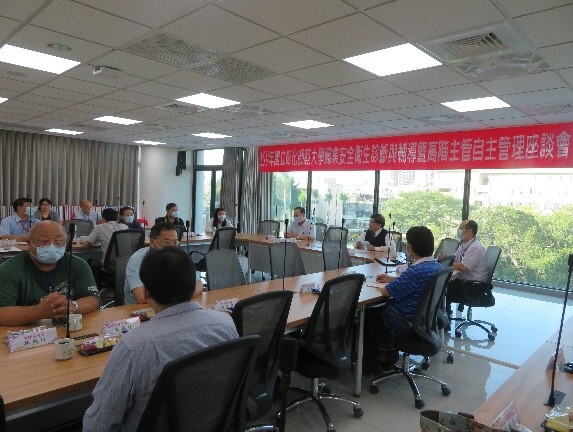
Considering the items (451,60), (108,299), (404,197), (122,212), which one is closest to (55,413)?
(108,299)

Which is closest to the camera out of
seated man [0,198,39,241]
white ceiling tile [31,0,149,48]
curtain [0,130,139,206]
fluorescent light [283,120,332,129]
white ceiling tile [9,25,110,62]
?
white ceiling tile [31,0,149,48]

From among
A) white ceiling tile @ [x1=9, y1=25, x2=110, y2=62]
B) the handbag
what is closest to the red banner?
white ceiling tile @ [x1=9, y1=25, x2=110, y2=62]

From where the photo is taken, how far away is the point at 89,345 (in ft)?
5.90

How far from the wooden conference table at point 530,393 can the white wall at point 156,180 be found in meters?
10.3

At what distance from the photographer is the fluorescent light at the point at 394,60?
3.16 meters

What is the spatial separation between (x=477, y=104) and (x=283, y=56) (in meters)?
2.59

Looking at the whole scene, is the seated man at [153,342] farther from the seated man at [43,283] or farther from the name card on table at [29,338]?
the seated man at [43,283]

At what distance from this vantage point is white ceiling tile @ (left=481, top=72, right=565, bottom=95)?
11.8 ft

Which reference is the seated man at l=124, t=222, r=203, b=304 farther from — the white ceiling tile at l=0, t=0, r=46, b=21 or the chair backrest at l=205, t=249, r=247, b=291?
the white ceiling tile at l=0, t=0, r=46, b=21

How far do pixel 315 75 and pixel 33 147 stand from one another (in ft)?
27.1

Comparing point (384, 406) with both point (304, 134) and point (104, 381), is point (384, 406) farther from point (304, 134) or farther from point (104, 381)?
point (304, 134)

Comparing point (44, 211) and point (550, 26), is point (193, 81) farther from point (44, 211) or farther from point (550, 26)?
point (44, 211)

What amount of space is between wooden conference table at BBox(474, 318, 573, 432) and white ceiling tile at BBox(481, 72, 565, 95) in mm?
2617

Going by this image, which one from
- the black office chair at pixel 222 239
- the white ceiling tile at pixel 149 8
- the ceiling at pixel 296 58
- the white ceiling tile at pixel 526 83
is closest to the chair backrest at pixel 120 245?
the black office chair at pixel 222 239
